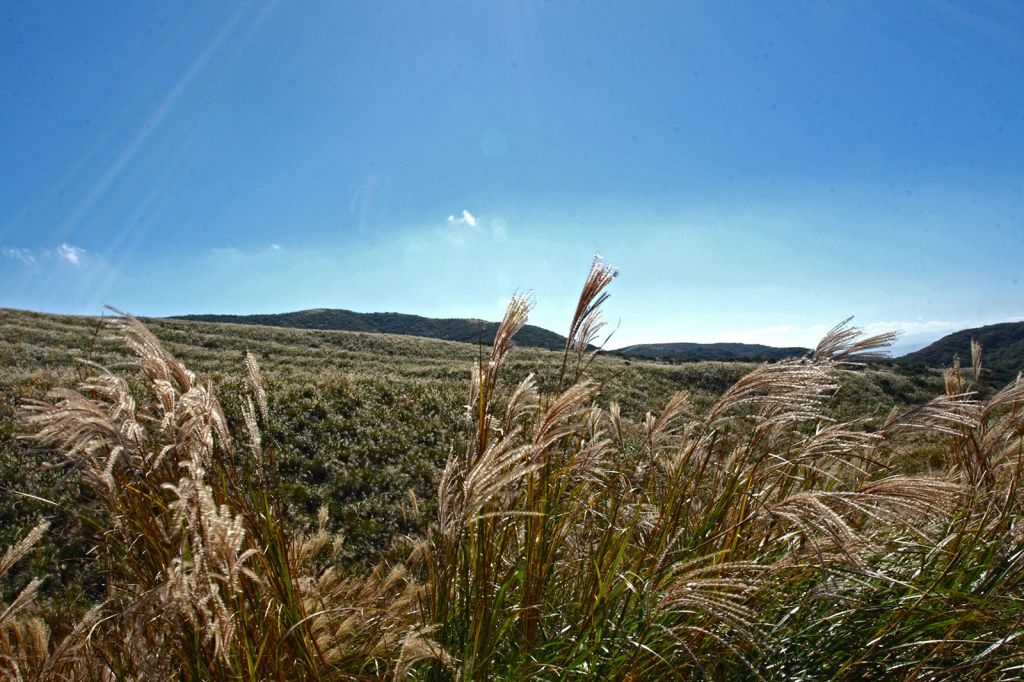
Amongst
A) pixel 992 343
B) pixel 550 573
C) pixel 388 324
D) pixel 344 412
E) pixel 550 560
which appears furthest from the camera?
pixel 388 324

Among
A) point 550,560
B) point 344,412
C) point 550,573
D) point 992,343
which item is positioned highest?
point 992,343

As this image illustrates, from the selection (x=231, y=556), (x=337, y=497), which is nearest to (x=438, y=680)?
(x=231, y=556)

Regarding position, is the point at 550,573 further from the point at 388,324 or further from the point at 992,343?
the point at 992,343

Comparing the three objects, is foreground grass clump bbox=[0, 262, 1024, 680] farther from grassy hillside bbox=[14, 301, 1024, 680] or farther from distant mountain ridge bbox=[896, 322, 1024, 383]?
distant mountain ridge bbox=[896, 322, 1024, 383]

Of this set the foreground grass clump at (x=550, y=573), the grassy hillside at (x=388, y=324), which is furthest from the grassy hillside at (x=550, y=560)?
the grassy hillside at (x=388, y=324)

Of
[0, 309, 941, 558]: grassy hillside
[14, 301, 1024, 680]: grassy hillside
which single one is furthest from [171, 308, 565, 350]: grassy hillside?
[14, 301, 1024, 680]: grassy hillside

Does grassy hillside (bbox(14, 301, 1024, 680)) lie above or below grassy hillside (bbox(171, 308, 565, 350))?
below

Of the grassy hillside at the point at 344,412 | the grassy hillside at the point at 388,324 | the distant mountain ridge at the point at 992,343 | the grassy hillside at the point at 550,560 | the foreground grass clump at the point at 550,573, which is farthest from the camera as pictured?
the grassy hillside at the point at 388,324

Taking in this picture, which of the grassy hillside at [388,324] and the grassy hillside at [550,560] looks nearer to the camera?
the grassy hillside at [550,560]

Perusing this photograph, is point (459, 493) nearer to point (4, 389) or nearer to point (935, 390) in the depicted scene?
point (4, 389)

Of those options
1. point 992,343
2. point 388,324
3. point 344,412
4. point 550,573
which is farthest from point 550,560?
point 992,343

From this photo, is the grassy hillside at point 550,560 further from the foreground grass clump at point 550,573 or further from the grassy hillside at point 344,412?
the grassy hillside at point 344,412

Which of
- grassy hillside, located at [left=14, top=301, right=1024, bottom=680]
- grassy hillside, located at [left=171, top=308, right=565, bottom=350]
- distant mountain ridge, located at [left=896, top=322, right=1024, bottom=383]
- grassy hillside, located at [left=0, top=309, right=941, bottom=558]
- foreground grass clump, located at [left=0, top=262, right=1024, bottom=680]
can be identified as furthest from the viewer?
grassy hillside, located at [left=171, top=308, right=565, bottom=350]

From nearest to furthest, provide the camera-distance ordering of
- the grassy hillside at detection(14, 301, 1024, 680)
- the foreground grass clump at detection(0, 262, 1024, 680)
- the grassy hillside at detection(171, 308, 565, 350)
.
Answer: the grassy hillside at detection(14, 301, 1024, 680) → the foreground grass clump at detection(0, 262, 1024, 680) → the grassy hillside at detection(171, 308, 565, 350)
